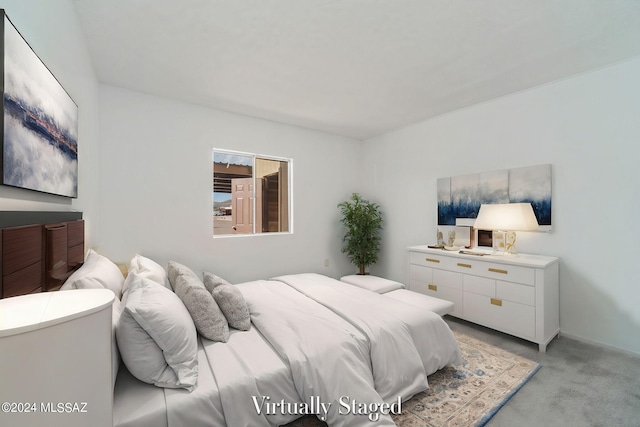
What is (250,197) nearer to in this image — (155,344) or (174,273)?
(174,273)

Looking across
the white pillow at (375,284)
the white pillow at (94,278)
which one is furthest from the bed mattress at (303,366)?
the white pillow at (375,284)

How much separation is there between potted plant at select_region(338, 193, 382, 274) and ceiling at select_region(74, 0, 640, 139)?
5.91 ft

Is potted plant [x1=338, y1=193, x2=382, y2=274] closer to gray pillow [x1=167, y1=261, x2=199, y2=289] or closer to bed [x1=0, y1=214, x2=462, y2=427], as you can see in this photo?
bed [x1=0, y1=214, x2=462, y2=427]

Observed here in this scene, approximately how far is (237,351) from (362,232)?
3.13 m

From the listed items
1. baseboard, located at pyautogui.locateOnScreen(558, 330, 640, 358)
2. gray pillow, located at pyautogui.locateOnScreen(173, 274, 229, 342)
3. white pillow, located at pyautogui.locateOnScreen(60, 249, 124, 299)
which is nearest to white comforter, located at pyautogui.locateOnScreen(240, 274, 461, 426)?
gray pillow, located at pyautogui.locateOnScreen(173, 274, 229, 342)

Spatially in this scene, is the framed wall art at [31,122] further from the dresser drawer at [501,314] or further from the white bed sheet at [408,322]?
the dresser drawer at [501,314]

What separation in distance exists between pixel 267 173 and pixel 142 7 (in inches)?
124

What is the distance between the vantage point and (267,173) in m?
4.93

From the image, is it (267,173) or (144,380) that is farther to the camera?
(267,173)

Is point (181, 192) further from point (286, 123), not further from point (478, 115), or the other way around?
point (478, 115)

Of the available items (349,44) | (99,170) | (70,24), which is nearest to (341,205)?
(349,44)

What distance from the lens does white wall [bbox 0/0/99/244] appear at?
1131mm

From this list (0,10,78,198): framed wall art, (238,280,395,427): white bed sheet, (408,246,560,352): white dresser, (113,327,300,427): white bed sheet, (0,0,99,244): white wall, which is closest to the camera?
(0,10,78,198): framed wall art

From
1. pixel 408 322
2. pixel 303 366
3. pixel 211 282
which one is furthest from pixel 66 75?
pixel 408 322
